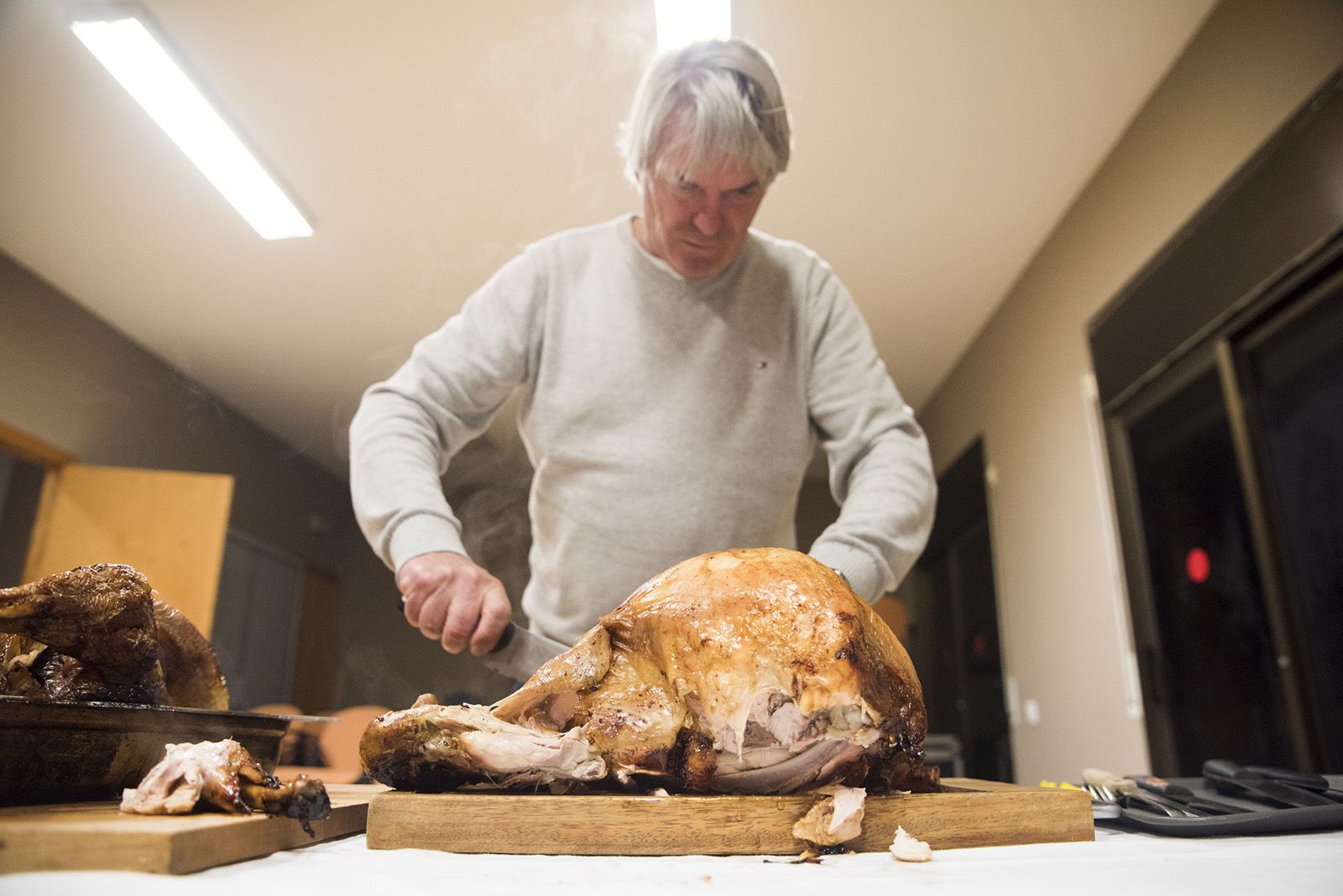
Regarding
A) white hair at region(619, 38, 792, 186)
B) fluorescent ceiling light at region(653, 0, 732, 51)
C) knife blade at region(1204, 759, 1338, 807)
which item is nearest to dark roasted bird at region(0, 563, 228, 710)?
white hair at region(619, 38, 792, 186)

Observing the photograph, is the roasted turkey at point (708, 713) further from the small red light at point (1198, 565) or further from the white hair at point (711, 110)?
the small red light at point (1198, 565)

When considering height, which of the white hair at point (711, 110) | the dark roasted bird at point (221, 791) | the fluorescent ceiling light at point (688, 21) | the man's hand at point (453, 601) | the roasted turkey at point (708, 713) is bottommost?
the dark roasted bird at point (221, 791)

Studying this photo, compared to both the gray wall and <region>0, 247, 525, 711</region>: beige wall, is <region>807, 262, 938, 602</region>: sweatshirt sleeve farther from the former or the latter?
the gray wall

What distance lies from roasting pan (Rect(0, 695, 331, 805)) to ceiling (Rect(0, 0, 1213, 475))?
578 millimetres

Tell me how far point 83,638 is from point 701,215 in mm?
1062

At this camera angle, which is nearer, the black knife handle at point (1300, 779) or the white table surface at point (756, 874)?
the white table surface at point (756, 874)

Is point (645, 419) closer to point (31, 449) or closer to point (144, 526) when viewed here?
point (31, 449)

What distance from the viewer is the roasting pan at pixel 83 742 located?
0.80 meters

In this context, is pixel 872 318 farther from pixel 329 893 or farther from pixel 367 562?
pixel 329 893

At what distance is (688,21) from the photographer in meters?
1.50

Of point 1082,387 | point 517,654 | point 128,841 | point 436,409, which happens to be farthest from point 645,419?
point 1082,387

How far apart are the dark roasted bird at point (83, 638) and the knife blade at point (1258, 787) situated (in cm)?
123

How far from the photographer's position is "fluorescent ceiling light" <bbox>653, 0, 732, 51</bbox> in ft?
4.79

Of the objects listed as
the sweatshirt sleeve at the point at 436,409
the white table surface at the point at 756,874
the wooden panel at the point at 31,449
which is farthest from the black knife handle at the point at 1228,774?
the wooden panel at the point at 31,449
